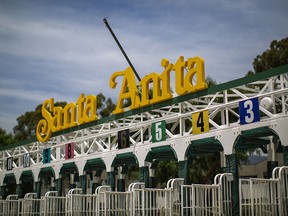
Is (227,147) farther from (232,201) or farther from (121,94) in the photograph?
(121,94)

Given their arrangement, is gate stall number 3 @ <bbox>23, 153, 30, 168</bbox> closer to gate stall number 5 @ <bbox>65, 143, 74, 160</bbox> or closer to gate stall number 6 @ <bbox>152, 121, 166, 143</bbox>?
gate stall number 5 @ <bbox>65, 143, 74, 160</bbox>

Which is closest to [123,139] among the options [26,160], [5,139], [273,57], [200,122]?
[200,122]

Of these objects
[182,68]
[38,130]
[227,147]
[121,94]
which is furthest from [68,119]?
[227,147]

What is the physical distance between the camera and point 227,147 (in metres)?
16.4

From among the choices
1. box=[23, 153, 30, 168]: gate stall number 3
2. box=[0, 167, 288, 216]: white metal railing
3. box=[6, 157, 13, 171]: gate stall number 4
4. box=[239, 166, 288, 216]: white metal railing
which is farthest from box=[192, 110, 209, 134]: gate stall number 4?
box=[6, 157, 13, 171]: gate stall number 4

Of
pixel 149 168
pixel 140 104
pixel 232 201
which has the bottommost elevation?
pixel 232 201

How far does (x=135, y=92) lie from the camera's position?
21.1 meters

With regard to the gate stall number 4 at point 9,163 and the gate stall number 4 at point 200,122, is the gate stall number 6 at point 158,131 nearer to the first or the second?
the gate stall number 4 at point 200,122

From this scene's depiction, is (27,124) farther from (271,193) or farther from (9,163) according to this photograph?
(271,193)

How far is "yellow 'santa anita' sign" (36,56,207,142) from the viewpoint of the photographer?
1833cm

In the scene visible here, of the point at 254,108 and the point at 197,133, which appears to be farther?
the point at 197,133

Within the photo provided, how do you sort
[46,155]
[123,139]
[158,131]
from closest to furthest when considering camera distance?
[158,131] → [123,139] → [46,155]

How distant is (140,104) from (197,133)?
383 cm

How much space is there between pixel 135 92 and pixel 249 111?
22.0 feet
